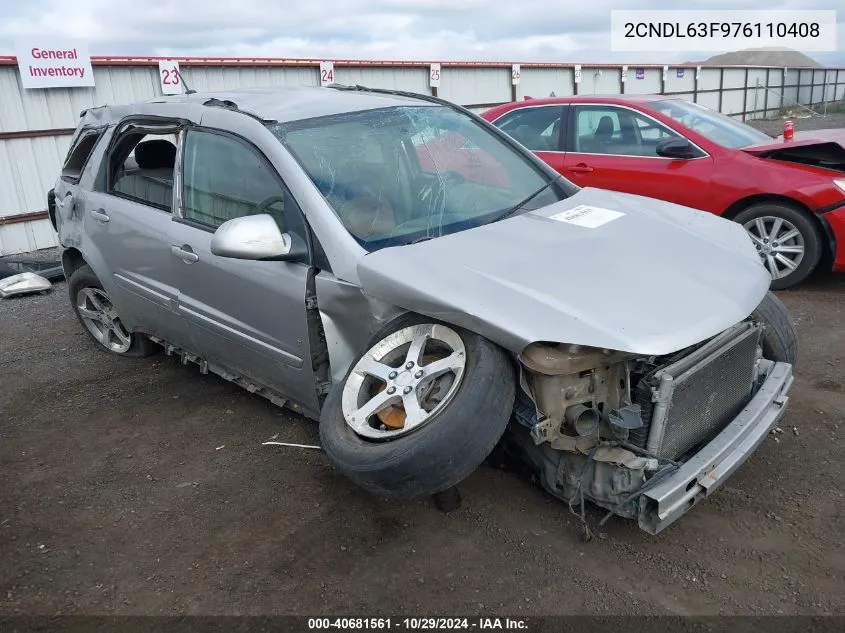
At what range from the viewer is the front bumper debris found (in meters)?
2.50

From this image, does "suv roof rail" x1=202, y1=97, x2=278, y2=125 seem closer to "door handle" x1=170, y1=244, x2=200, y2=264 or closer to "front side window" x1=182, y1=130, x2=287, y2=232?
"front side window" x1=182, y1=130, x2=287, y2=232

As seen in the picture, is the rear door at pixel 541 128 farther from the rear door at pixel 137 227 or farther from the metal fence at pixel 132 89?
the metal fence at pixel 132 89

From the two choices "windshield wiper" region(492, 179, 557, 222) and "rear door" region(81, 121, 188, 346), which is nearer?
"windshield wiper" region(492, 179, 557, 222)

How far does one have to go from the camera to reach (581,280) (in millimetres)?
2699

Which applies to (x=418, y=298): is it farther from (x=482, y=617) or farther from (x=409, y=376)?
(x=482, y=617)

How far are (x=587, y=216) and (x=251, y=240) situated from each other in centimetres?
157

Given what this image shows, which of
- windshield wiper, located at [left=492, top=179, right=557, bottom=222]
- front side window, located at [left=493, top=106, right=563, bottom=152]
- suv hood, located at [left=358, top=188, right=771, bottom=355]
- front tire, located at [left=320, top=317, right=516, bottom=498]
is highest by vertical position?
front side window, located at [left=493, top=106, right=563, bottom=152]

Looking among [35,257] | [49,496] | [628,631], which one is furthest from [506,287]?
[35,257]

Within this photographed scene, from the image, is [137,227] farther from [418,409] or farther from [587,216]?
[587,216]

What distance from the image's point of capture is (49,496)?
3.49 metres

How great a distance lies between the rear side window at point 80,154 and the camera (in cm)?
477

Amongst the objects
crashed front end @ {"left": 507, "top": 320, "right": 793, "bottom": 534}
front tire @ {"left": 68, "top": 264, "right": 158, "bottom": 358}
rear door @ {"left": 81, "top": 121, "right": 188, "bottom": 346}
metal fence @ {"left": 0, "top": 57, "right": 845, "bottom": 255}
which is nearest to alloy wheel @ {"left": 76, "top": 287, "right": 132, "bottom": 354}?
front tire @ {"left": 68, "top": 264, "right": 158, "bottom": 358}

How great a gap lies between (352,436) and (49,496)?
5.86 feet

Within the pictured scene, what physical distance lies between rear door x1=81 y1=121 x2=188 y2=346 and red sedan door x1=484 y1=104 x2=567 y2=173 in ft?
11.4
